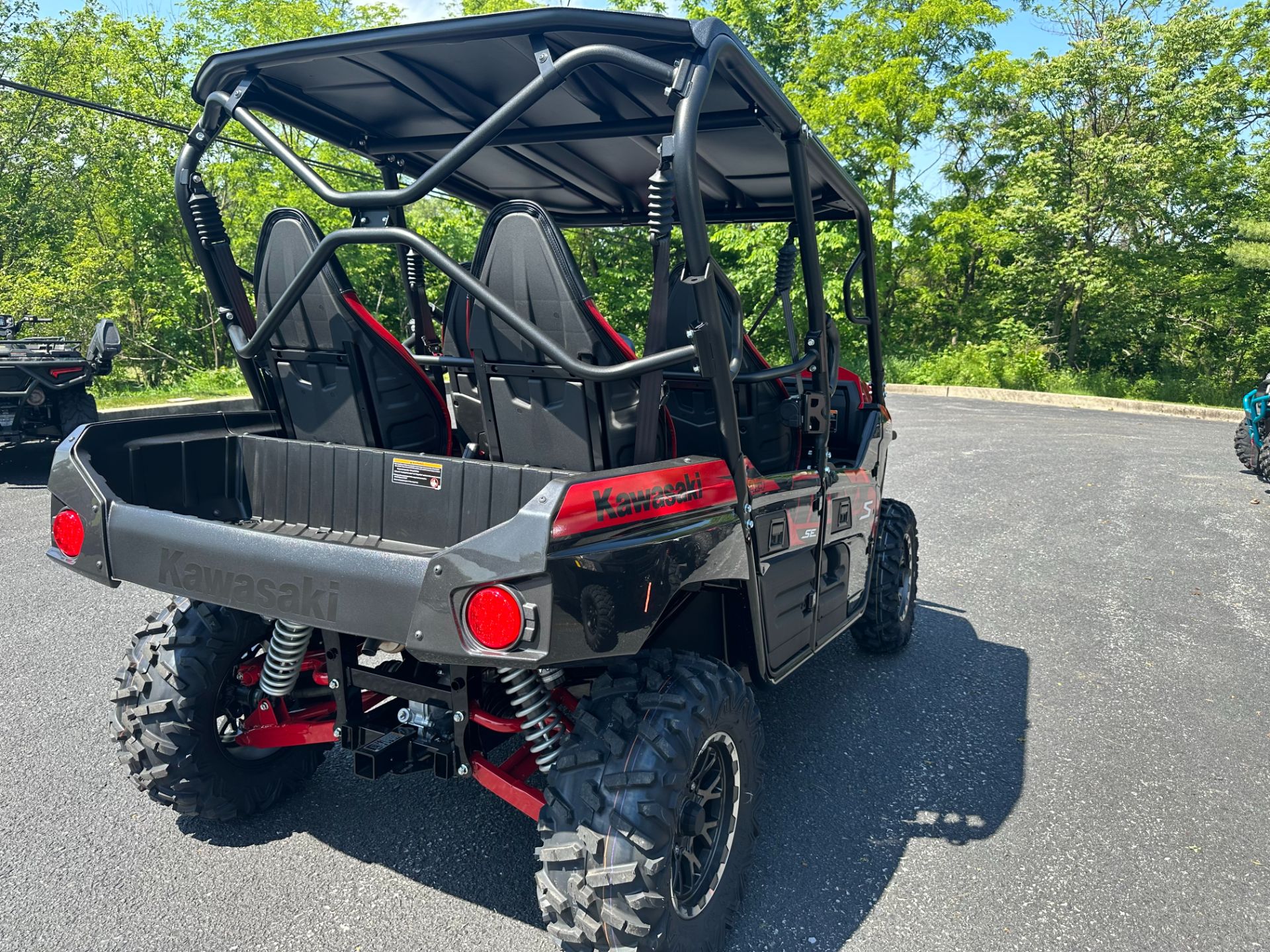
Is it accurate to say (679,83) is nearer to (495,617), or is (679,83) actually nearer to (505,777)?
(495,617)

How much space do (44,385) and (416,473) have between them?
8275 mm

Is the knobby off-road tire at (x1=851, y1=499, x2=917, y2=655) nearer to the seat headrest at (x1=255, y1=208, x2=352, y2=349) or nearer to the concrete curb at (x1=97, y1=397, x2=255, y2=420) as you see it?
the seat headrest at (x1=255, y1=208, x2=352, y2=349)

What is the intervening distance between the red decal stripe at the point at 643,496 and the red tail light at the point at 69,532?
1.43 meters

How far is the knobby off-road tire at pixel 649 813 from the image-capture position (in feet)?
6.81

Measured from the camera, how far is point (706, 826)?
239cm

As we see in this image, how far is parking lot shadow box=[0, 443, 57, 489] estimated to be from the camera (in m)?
8.90

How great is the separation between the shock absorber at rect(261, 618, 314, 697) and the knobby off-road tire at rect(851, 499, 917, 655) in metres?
2.62

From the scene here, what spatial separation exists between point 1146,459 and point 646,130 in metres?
9.99

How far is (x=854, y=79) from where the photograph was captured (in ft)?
68.6

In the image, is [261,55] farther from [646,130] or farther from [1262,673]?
[1262,673]

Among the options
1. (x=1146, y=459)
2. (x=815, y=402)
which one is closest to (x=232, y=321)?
(x=815, y=402)

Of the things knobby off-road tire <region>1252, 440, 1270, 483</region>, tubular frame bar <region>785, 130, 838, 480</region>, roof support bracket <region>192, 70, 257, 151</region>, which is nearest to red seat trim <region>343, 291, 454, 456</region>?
roof support bracket <region>192, 70, 257, 151</region>

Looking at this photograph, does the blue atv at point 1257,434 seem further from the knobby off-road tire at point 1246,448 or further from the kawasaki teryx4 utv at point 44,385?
the kawasaki teryx4 utv at point 44,385

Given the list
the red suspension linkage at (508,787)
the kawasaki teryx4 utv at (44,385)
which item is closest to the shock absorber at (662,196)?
the red suspension linkage at (508,787)
